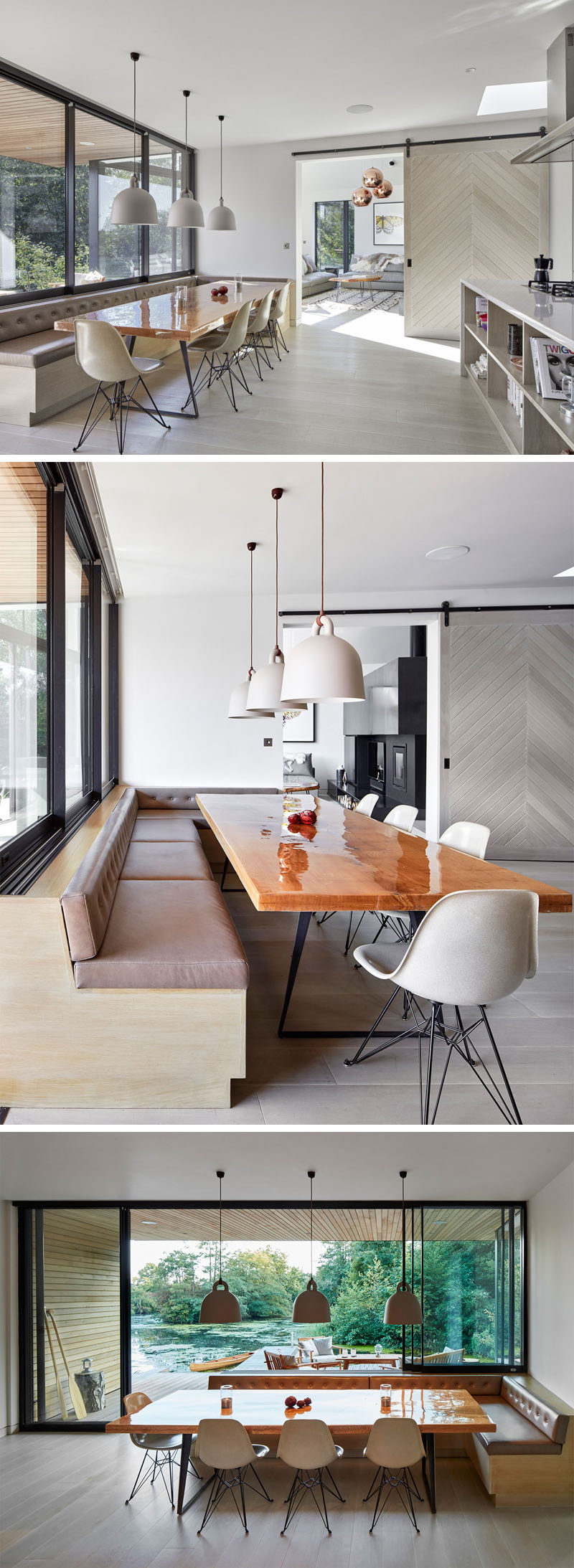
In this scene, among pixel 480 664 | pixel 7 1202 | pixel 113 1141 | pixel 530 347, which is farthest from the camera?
pixel 7 1202

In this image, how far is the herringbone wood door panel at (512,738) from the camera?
4.82 metres

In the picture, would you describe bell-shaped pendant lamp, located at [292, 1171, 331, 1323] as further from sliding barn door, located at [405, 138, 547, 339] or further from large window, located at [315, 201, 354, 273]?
large window, located at [315, 201, 354, 273]

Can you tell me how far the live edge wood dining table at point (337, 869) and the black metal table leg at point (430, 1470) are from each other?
3646mm

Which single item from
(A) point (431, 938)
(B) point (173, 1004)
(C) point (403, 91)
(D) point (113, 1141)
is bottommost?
(D) point (113, 1141)

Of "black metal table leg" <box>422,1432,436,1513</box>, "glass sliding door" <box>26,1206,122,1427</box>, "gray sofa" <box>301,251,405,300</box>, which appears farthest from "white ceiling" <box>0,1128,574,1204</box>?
"gray sofa" <box>301,251,405,300</box>

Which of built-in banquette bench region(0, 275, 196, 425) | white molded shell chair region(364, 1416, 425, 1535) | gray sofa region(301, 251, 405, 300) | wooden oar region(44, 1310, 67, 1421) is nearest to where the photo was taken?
gray sofa region(301, 251, 405, 300)

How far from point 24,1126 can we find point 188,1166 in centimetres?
315

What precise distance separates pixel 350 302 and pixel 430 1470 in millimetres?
5863

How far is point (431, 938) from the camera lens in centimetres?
214

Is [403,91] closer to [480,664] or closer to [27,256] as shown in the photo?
[27,256]

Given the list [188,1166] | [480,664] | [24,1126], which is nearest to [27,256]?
[24,1126]

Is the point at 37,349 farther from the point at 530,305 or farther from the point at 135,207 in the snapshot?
the point at 530,305

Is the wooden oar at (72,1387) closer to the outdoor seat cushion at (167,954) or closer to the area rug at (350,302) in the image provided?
the outdoor seat cushion at (167,954)

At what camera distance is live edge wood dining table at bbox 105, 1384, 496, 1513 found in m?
4.68
